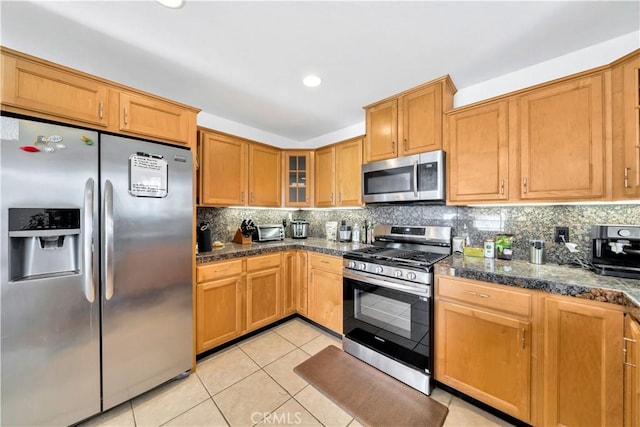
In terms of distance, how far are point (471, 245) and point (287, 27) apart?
2289 mm

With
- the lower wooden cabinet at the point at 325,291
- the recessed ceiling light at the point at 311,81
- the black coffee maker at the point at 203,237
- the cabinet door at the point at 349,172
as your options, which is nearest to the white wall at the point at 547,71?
the cabinet door at the point at 349,172

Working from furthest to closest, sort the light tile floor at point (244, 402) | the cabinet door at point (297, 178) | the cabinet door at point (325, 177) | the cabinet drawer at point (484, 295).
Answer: the cabinet door at point (297, 178), the cabinet door at point (325, 177), the light tile floor at point (244, 402), the cabinet drawer at point (484, 295)

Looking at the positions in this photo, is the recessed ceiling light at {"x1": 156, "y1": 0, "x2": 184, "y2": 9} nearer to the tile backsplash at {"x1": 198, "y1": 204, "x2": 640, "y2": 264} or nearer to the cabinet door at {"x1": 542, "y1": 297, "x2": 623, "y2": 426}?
the tile backsplash at {"x1": 198, "y1": 204, "x2": 640, "y2": 264}

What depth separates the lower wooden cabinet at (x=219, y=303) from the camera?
6.75ft

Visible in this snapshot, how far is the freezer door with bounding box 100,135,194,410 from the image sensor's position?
151cm

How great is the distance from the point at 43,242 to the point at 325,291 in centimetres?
216

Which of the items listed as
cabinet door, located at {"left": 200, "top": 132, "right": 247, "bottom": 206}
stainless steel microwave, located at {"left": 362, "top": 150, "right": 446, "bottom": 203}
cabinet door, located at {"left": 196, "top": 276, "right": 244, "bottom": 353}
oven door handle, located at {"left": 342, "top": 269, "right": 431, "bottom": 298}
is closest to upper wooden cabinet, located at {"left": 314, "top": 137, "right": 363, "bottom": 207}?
stainless steel microwave, located at {"left": 362, "top": 150, "right": 446, "bottom": 203}

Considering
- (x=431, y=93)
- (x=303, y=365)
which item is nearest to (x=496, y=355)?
(x=303, y=365)

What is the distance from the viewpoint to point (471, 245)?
214 centimetres

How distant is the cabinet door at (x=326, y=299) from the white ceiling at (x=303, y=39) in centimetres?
192

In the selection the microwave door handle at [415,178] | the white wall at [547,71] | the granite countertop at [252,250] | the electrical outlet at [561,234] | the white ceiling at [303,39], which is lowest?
the granite countertop at [252,250]

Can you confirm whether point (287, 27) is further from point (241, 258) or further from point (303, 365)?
point (303, 365)

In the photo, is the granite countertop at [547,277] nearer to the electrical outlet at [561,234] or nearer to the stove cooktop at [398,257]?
the stove cooktop at [398,257]

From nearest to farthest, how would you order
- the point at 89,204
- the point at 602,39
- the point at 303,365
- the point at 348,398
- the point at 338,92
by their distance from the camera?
the point at 89,204, the point at 602,39, the point at 348,398, the point at 303,365, the point at 338,92
